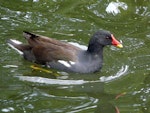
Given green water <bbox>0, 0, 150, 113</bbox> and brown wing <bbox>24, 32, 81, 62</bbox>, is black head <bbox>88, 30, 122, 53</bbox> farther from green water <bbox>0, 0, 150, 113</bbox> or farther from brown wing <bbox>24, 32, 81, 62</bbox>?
green water <bbox>0, 0, 150, 113</bbox>

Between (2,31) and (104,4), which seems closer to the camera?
(2,31)

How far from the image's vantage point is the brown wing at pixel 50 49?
317 inches

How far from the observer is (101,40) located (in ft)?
26.8

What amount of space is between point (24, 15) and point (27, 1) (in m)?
0.68

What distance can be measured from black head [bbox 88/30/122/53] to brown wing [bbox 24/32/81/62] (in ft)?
0.86

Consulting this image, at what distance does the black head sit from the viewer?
8164 millimetres

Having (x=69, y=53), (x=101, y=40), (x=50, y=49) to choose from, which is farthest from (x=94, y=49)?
(x=50, y=49)

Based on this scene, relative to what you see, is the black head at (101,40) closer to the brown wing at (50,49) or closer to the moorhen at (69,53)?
the moorhen at (69,53)

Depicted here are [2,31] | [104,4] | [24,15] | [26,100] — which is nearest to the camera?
[26,100]

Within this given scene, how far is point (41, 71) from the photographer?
813 centimetres

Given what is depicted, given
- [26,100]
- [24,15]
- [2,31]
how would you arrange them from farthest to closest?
1. [24,15]
2. [2,31]
3. [26,100]

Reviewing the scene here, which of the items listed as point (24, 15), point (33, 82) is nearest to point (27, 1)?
point (24, 15)

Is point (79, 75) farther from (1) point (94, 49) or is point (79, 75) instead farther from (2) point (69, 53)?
(1) point (94, 49)

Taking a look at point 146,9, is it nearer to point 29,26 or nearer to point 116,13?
point 116,13
